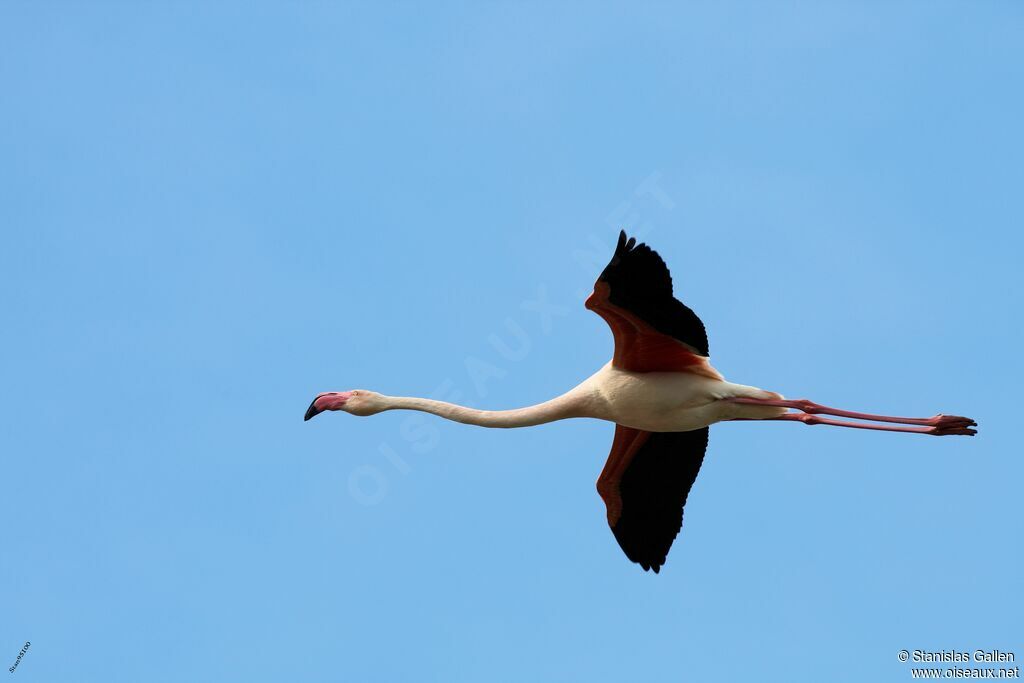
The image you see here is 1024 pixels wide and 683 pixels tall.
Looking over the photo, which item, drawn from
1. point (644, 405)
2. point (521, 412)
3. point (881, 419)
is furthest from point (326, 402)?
point (881, 419)

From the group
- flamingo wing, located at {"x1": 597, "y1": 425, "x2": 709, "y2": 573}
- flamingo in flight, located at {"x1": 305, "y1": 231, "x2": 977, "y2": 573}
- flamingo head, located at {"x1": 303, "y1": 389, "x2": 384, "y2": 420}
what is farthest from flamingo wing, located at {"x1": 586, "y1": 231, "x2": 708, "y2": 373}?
flamingo head, located at {"x1": 303, "y1": 389, "x2": 384, "y2": 420}

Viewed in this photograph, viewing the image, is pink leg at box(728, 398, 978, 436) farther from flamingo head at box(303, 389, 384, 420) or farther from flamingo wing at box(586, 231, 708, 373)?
flamingo head at box(303, 389, 384, 420)

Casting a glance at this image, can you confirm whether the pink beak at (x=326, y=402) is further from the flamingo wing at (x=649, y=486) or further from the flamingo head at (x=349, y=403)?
the flamingo wing at (x=649, y=486)

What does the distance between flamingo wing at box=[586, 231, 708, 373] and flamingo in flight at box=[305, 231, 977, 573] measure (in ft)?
0.03

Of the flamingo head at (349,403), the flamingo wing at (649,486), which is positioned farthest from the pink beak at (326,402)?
the flamingo wing at (649,486)

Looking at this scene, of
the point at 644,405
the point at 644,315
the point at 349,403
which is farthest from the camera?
the point at 349,403

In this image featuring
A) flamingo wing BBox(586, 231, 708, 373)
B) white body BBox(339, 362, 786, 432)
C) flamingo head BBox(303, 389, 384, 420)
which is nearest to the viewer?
flamingo wing BBox(586, 231, 708, 373)

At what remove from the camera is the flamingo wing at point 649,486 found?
55.0 ft

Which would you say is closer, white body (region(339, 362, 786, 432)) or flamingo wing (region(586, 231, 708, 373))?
flamingo wing (region(586, 231, 708, 373))

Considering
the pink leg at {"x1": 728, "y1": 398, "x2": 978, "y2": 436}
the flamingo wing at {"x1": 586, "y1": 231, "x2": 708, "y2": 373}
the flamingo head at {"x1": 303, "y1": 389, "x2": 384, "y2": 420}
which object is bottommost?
the pink leg at {"x1": 728, "y1": 398, "x2": 978, "y2": 436}

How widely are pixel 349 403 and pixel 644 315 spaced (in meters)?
3.74

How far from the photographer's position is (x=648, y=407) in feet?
50.8

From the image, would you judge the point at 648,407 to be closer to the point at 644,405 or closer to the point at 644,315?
the point at 644,405

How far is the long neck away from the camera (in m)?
15.7
